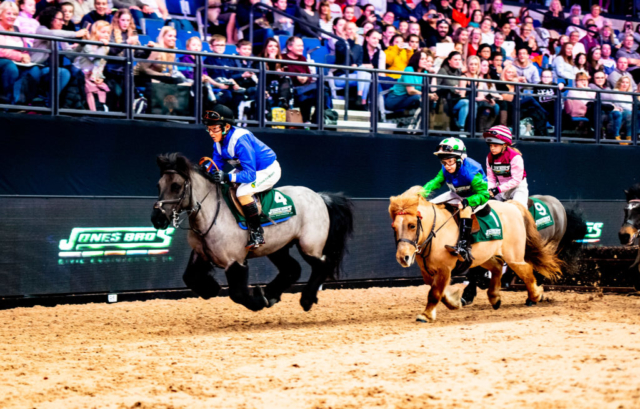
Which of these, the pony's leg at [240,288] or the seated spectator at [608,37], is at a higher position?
the seated spectator at [608,37]

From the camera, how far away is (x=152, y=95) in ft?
33.9

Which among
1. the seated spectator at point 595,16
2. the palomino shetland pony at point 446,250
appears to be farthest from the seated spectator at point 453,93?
the seated spectator at point 595,16

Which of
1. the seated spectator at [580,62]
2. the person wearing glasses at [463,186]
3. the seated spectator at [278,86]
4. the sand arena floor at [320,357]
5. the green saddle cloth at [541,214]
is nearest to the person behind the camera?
the sand arena floor at [320,357]

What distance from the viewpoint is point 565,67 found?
16.0 meters

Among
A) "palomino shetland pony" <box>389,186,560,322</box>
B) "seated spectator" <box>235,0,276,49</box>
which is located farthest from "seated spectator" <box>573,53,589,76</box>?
"palomino shetland pony" <box>389,186,560,322</box>

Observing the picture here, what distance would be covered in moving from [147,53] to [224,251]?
3.52 meters

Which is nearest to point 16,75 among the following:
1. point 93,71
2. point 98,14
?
point 93,71

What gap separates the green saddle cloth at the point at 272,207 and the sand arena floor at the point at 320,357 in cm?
114

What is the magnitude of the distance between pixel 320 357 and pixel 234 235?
2.19m

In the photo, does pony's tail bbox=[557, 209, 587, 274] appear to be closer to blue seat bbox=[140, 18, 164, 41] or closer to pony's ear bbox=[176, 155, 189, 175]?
pony's ear bbox=[176, 155, 189, 175]

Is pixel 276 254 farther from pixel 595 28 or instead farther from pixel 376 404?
pixel 595 28

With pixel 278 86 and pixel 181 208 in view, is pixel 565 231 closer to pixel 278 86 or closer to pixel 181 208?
pixel 278 86

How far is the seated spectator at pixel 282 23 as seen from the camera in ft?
Result: 45.2

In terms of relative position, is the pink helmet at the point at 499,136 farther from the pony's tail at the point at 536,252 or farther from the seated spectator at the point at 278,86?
the seated spectator at the point at 278,86
